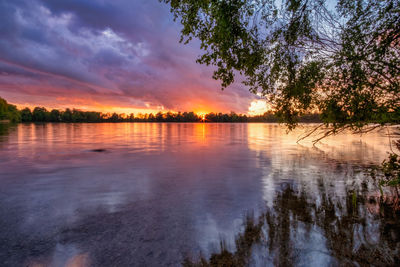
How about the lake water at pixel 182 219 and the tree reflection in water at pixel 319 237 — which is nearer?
the tree reflection in water at pixel 319 237

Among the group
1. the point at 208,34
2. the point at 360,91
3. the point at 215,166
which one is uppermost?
the point at 208,34

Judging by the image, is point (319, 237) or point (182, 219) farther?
point (182, 219)

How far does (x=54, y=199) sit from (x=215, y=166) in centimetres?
1292

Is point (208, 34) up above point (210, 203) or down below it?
above

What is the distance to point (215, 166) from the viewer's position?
20.1m

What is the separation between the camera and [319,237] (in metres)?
6.47

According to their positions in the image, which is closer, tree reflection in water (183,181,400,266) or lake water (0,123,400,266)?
tree reflection in water (183,181,400,266)

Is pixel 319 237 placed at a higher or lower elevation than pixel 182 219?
higher

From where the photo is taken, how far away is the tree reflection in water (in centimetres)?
551

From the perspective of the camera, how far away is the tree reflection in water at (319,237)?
18.1 feet

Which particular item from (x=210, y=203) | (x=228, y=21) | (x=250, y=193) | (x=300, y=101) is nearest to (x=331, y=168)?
(x=300, y=101)

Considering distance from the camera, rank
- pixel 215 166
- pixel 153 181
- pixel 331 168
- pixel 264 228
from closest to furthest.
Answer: pixel 264 228 < pixel 153 181 < pixel 331 168 < pixel 215 166

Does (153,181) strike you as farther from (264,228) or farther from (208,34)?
(208,34)

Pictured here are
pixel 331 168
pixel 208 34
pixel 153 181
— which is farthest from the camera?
pixel 331 168
